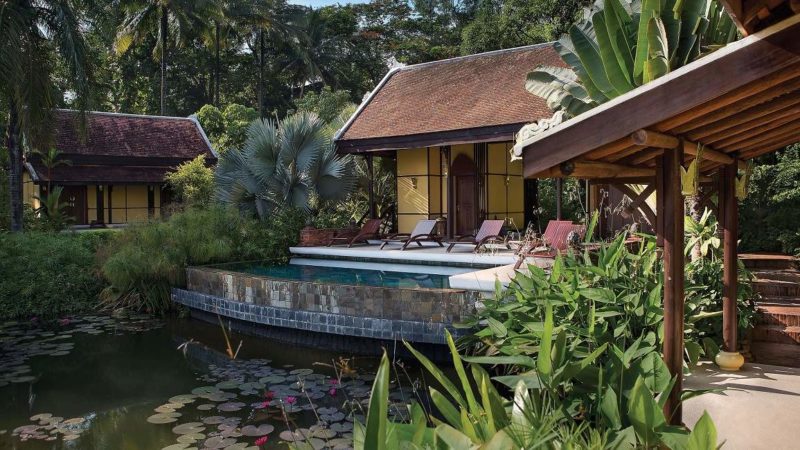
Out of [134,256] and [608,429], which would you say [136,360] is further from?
[608,429]

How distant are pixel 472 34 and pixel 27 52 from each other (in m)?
14.0

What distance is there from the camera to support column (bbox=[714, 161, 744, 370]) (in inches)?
200

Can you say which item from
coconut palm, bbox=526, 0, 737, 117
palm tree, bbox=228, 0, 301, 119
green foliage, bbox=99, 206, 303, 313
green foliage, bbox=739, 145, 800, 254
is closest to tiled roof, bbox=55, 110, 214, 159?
palm tree, bbox=228, 0, 301, 119

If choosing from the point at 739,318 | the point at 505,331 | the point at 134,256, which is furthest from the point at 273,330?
the point at 739,318

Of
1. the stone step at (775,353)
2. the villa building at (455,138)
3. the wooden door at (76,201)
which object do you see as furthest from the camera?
the wooden door at (76,201)

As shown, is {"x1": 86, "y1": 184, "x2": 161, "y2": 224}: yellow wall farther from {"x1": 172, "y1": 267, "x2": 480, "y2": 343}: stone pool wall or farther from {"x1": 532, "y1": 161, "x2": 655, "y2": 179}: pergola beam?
{"x1": 532, "y1": 161, "x2": 655, "y2": 179}: pergola beam

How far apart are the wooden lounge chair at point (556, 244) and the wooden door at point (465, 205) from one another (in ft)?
19.3

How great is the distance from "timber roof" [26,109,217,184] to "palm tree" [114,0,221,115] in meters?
3.42

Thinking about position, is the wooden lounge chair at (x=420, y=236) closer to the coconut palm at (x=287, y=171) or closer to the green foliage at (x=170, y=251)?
the coconut palm at (x=287, y=171)

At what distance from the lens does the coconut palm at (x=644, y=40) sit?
147 inches

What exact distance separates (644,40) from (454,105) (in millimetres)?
11985

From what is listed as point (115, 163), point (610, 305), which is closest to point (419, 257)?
point (610, 305)

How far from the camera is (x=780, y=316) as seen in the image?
5727 millimetres

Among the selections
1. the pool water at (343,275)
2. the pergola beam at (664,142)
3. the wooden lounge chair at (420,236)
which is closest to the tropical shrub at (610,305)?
the pergola beam at (664,142)
